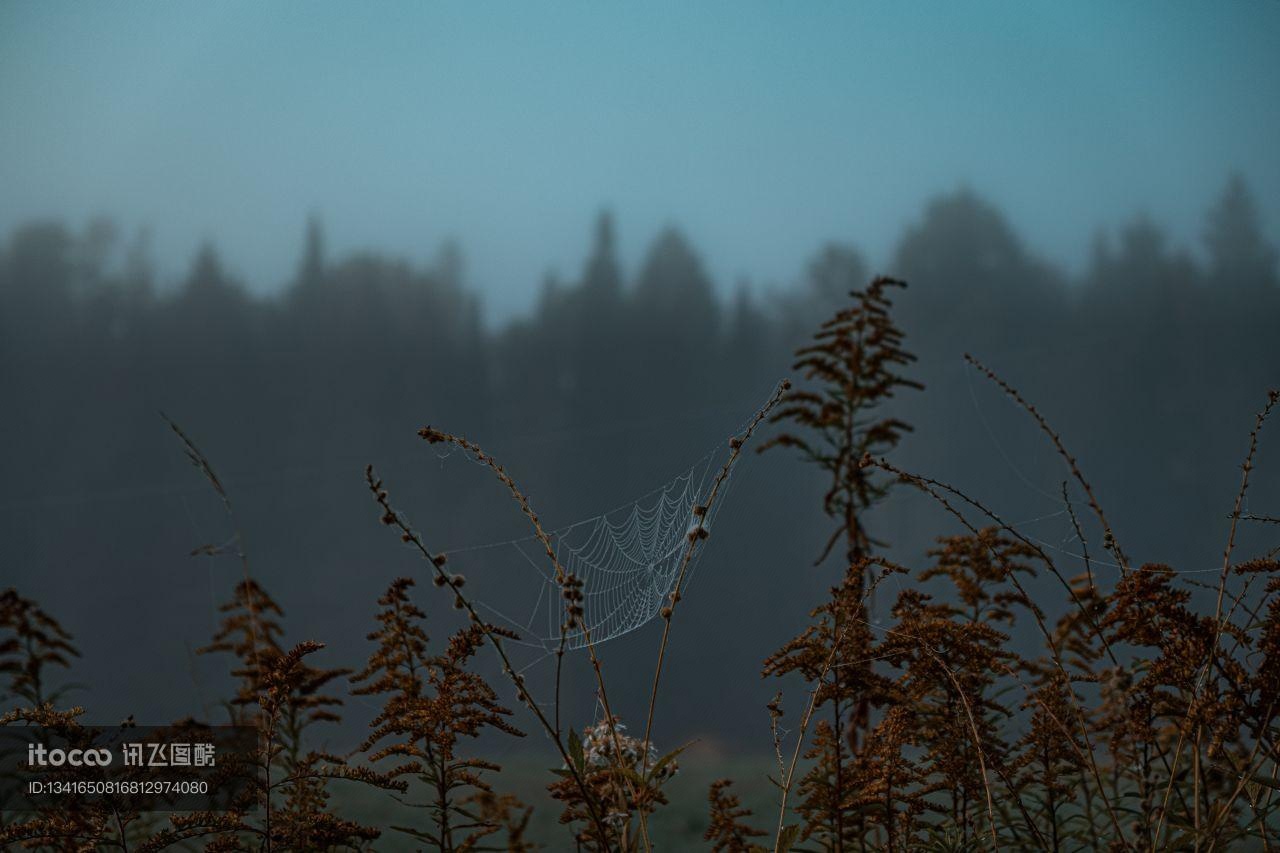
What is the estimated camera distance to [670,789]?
285 inches

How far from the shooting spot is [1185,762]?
309cm

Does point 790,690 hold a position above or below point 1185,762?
above

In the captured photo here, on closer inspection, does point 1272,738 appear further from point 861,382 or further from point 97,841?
point 97,841

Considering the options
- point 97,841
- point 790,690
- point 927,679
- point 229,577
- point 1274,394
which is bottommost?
point 97,841

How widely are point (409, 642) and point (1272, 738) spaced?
90.7 inches

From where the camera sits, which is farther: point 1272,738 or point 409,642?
point 409,642

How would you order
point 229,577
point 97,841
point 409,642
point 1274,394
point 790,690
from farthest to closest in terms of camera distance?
point 229,577
point 790,690
point 409,642
point 97,841
point 1274,394

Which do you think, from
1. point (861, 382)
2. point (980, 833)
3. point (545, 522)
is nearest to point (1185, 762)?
point (980, 833)

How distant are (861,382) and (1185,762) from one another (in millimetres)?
1993

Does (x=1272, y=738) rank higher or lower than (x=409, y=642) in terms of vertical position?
lower

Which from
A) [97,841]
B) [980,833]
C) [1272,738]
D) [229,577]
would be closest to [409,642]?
[97,841]

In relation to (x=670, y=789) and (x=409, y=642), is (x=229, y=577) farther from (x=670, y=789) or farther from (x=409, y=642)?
(x=409, y=642)

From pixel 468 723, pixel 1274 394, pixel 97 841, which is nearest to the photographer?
pixel 1274 394

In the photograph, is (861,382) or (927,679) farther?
(861,382)
